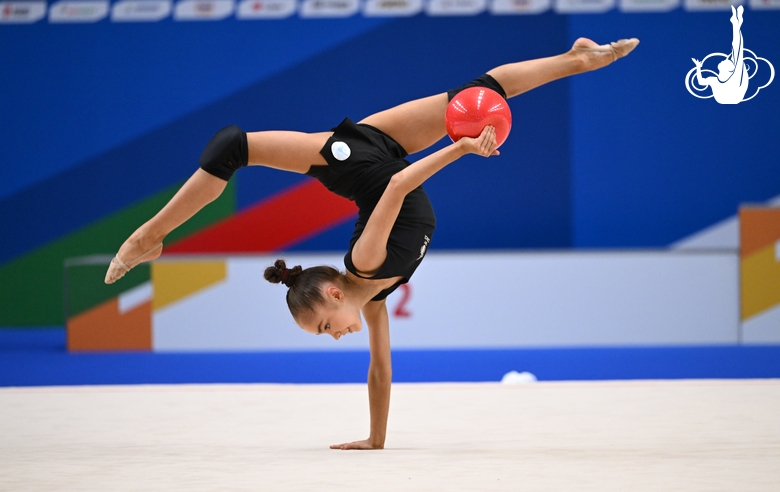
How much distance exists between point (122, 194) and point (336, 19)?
2458 millimetres

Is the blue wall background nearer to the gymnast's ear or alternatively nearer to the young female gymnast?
the young female gymnast

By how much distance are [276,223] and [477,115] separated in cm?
500

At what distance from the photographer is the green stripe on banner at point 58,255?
759 centimetres

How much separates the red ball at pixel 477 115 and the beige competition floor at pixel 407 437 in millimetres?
1016

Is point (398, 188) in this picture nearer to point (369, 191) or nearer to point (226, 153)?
point (369, 191)

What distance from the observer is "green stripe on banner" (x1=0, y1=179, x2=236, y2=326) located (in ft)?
24.9

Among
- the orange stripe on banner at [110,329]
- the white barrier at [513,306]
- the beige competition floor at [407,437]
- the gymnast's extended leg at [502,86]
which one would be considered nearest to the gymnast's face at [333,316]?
the beige competition floor at [407,437]

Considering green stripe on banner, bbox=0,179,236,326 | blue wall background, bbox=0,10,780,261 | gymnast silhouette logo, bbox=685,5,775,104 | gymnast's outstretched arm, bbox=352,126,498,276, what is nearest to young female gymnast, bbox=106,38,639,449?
gymnast's outstretched arm, bbox=352,126,498,276

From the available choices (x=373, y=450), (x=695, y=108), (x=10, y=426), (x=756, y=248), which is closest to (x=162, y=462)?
(x=373, y=450)

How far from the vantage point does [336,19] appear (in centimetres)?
744

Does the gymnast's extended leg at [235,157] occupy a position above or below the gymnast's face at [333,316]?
above

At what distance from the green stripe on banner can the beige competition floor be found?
362 centimetres

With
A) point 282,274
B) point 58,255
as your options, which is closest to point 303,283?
point 282,274

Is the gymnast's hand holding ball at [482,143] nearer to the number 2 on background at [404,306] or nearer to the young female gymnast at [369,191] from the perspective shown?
the young female gymnast at [369,191]
